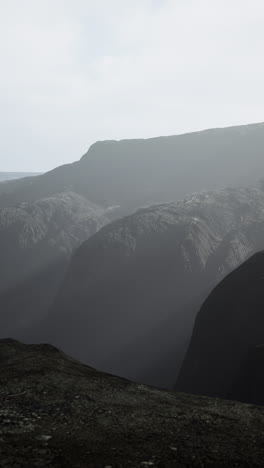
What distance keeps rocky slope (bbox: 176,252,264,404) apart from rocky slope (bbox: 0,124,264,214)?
265ft

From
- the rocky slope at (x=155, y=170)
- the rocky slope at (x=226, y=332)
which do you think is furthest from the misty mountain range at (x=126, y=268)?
the rocky slope at (x=155, y=170)

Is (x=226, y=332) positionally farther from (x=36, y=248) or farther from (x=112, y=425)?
(x=36, y=248)

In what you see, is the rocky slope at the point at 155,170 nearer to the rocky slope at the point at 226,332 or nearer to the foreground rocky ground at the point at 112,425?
the rocky slope at the point at 226,332

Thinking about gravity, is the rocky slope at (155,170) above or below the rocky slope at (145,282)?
above

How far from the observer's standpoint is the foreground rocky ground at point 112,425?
8.94m

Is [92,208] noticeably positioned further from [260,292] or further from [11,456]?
[11,456]

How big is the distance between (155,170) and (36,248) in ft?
210

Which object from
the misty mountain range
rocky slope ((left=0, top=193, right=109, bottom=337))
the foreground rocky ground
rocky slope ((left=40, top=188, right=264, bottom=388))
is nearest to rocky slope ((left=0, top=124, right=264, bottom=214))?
the misty mountain range

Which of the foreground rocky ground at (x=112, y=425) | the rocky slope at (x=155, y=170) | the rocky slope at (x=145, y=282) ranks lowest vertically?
the rocky slope at (x=145, y=282)

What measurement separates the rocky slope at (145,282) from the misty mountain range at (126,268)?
20 centimetres

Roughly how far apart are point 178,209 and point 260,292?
156ft

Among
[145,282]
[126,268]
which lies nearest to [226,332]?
[145,282]

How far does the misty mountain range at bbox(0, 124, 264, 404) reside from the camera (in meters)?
60.4

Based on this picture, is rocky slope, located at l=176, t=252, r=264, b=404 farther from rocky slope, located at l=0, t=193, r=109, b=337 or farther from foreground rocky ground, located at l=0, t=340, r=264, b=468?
rocky slope, located at l=0, t=193, r=109, b=337
